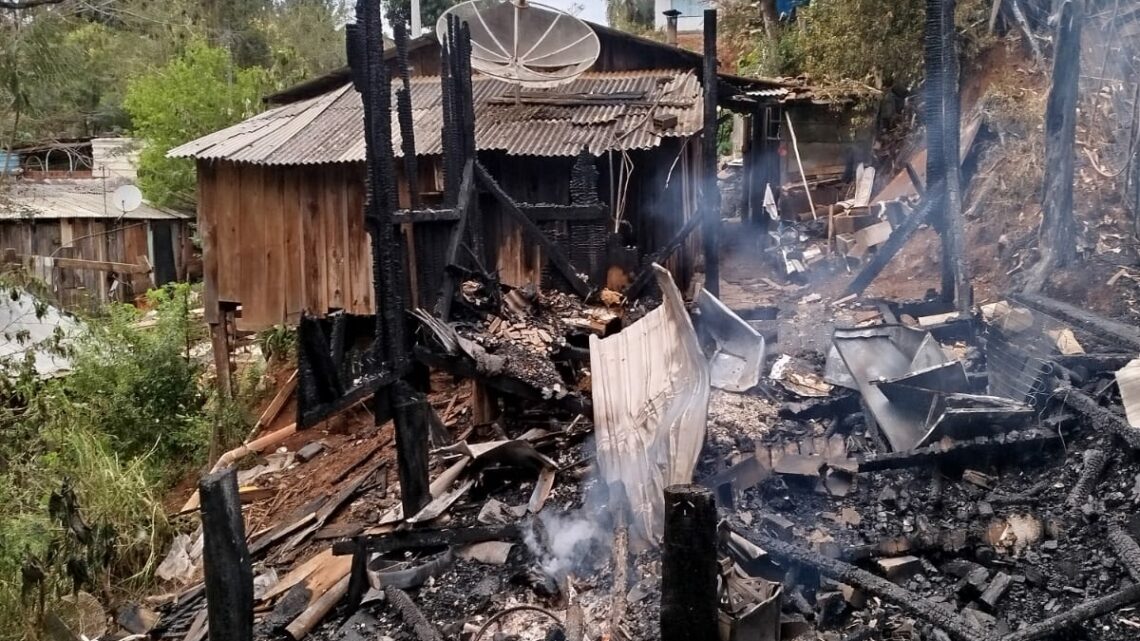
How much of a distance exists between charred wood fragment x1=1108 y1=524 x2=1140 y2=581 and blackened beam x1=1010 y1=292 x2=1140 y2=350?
2.00m

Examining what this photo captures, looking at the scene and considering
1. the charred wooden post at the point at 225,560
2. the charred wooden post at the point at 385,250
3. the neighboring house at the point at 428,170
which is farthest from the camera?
the neighboring house at the point at 428,170

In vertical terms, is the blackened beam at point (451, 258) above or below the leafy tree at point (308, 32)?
below

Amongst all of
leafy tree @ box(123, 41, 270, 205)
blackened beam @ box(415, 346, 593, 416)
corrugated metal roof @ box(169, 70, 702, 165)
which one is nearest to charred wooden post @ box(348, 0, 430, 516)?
blackened beam @ box(415, 346, 593, 416)

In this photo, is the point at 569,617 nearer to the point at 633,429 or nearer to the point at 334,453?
the point at 633,429

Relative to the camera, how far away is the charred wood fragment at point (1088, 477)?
4637 millimetres

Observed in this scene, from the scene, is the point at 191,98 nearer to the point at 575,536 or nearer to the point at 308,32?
the point at 308,32

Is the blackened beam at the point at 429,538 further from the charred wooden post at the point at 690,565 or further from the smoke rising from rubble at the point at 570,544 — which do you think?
the charred wooden post at the point at 690,565

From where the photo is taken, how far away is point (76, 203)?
790 inches

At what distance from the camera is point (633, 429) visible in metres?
5.08

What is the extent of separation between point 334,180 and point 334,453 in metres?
3.54

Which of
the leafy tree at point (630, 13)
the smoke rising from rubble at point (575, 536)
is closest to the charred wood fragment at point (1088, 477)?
the smoke rising from rubble at point (575, 536)

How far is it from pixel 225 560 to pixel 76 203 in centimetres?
Answer: 2055

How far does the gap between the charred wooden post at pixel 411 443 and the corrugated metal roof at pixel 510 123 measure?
17.4 ft

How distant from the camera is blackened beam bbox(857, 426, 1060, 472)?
5.10m
